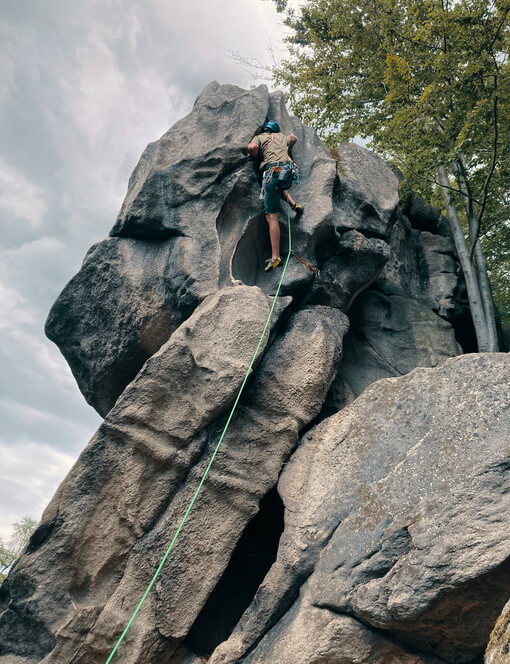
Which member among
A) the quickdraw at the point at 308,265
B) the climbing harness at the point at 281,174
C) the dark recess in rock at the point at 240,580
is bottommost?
the dark recess in rock at the point at 240,580

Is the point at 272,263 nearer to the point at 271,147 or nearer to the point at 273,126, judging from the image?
the point at 271,147

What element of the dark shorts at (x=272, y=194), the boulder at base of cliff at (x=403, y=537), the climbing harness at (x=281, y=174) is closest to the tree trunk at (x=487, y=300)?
the boulder at base of cliff at (x=403, y=537)

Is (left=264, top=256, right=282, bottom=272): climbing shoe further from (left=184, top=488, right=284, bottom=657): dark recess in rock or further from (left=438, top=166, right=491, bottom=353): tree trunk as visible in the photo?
(left=438, top=166, right=491, bottom=353): tree trunk

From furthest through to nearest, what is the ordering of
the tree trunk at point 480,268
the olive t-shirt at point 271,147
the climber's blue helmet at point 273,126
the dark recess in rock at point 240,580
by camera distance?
the tree trunk at point 480,268, the climber's blue helmet at point 273,126, the olive t-shirt at point 271,147, the dark recess in rock at point 240,580

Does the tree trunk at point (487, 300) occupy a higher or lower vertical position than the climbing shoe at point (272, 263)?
higher

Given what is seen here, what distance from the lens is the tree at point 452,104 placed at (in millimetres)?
10625

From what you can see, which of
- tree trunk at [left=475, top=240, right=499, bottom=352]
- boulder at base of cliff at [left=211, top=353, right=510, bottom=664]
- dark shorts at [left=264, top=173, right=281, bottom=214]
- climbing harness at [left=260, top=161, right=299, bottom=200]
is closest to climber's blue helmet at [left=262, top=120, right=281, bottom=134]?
climbing harness at [left=260, top=161, right=299, bottom=200]

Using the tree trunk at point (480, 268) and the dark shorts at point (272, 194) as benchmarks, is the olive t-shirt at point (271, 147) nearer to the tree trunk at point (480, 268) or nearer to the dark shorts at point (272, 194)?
the dark shorts at point (272, 194)

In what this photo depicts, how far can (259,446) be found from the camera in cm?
733

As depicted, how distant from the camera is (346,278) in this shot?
9250 millimetres

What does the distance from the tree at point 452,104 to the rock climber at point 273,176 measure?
134 inches

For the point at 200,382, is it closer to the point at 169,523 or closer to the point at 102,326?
the point at 169,523

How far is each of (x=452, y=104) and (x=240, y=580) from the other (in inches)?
407

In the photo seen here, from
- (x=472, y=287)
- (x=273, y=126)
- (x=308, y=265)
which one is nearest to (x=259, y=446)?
(x=308, y=265)
